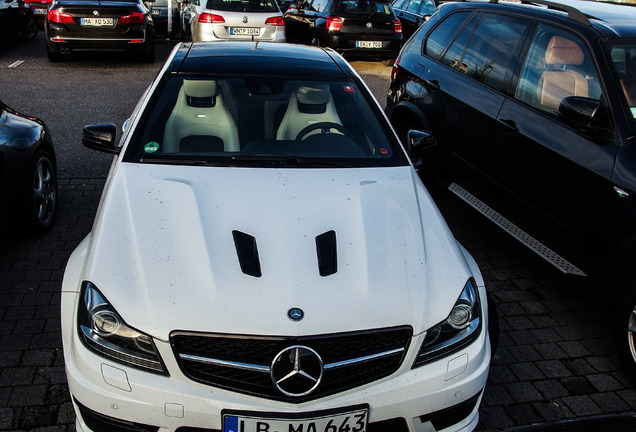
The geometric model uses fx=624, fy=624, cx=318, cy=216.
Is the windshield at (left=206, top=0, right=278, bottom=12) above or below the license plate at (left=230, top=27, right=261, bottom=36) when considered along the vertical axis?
above

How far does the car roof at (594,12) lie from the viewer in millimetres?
4371

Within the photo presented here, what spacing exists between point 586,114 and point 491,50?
1.47 m

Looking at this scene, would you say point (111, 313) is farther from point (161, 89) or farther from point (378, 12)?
point (378, 12)

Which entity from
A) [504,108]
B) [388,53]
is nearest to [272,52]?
[504,108]

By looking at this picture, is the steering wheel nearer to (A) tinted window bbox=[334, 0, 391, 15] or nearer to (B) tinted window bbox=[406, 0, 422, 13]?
(A) tinted window bbox=[334, 0, 391, 15]

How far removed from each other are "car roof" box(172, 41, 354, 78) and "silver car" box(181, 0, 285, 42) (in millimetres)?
8113

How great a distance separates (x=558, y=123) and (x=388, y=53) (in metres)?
9.09

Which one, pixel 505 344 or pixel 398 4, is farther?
pixel 398 4

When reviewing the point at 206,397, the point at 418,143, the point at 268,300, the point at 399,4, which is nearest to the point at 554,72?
the point at 418,143

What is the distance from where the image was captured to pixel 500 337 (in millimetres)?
4012

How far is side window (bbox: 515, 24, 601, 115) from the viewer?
424 centimetres

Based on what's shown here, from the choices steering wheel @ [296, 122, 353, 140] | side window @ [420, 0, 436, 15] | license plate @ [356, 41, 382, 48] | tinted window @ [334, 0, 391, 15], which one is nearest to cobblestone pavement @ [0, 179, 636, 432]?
steering wheel @ [296, 122, 353, 140]

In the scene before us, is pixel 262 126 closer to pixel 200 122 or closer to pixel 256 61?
pixel 200 122

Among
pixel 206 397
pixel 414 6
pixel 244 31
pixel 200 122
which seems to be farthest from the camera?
pixel 414 6
